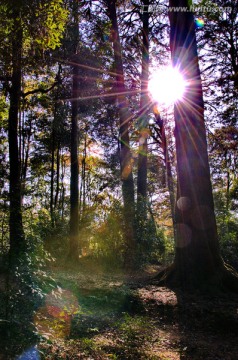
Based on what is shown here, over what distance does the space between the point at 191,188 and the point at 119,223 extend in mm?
5056

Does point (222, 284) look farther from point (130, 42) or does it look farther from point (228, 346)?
point (130, 42)

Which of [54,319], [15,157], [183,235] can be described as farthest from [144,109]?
[54,319]

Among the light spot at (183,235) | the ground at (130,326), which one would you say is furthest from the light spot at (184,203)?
the ground at (130,326)

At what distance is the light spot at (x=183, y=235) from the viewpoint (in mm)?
6895

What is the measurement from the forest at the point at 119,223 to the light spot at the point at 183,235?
23mm

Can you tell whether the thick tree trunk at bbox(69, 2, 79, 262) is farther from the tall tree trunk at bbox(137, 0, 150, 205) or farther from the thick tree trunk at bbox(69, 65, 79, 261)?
the tall tree trunk at bbox(137, 0, 150, 205)

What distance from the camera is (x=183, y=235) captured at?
23.1ft

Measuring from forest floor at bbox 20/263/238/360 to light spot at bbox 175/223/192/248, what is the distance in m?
1.05

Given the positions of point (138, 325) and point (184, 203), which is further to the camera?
point (184, 203)

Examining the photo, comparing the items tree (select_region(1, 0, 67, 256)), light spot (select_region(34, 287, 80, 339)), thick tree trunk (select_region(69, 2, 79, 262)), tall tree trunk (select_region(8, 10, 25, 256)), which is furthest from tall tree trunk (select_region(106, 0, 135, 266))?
tree (select_region(1, 0, 67, 256))

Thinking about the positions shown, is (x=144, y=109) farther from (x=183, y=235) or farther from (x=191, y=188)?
(x=183, y=235)

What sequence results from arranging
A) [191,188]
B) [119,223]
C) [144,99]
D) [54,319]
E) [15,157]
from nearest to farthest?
[54,319] → [191,188] → [15,157] → [119,223] → [144,99]

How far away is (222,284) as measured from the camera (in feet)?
20.3

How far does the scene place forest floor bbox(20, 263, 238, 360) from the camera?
145 inches
